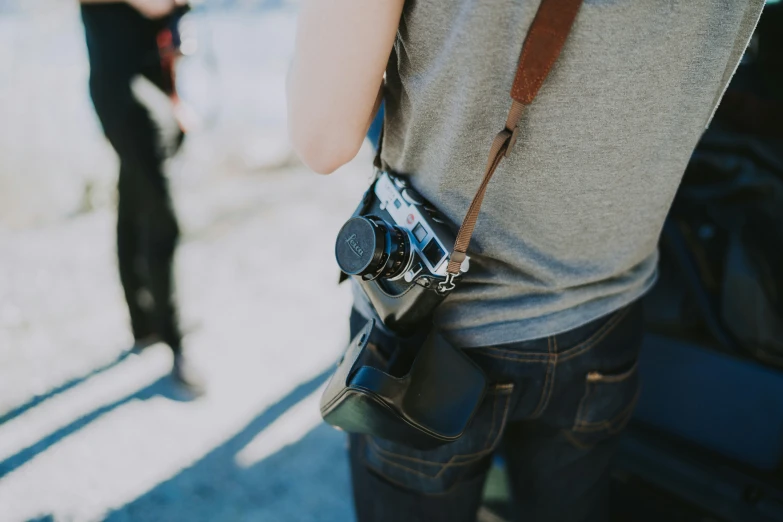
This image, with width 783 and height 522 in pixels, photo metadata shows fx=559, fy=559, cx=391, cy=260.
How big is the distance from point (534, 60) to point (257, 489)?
1360mm

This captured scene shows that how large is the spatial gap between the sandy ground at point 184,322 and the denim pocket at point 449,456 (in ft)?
2.70

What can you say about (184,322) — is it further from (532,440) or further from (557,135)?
(557,135)

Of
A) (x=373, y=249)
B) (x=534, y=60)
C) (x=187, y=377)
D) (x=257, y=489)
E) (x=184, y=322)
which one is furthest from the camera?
(x=184, y=322)

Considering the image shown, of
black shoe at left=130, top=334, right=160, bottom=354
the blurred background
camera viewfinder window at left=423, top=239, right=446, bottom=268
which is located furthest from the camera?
black shoe at left=130, top=334, right=160, bottom=354

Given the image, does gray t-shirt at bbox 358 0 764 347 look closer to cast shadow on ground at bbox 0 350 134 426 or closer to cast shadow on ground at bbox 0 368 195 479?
cast shadow on ground at bbox 0 368 195 479

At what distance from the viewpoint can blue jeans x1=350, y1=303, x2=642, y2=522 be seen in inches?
27.9

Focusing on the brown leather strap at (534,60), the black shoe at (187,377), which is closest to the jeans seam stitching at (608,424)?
the brown leather strap at (534,60)

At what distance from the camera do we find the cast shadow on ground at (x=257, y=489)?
1.42 m

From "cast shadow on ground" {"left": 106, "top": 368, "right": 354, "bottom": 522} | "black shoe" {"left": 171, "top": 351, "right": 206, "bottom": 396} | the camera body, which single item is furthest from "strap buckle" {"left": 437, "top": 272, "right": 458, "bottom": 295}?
"black shoe" {"left": 171, "top": 351, "right": 206, "bottom": 396}

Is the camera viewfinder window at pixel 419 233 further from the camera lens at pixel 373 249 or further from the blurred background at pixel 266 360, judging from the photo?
the blurred background at pixel 266 360

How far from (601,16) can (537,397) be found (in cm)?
46

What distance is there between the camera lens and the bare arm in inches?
3.4

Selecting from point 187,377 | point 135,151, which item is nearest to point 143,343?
point 187,377

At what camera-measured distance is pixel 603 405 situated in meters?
0.77
